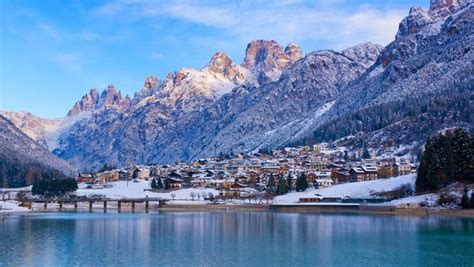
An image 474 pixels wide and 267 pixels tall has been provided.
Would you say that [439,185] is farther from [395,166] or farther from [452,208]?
[395,166]

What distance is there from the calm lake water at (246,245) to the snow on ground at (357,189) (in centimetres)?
4660

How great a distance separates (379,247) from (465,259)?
9080 mm

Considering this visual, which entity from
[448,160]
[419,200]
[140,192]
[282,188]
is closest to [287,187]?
[282,188]

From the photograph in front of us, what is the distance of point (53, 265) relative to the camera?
4506 cm

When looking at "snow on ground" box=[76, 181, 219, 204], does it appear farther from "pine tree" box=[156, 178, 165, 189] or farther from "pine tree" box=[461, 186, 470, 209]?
"pine tree" box=[461, 186, 470, 209]

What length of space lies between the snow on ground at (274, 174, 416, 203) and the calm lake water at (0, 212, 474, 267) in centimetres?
4660

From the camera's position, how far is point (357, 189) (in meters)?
142

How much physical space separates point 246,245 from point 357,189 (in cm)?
8739

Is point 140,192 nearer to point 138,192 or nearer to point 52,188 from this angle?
point 138,192

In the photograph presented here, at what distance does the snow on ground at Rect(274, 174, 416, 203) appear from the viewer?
128750 millimetres

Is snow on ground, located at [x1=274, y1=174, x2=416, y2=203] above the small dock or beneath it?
above

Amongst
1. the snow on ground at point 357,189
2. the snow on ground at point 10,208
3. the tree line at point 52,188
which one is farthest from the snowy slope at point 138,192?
the snow on ground at point 10,208

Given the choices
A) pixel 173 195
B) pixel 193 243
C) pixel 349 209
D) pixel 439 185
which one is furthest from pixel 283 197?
pixel 193 243

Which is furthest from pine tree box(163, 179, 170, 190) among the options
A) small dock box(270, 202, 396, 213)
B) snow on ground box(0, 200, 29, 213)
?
small dock box(270, 202, 396, 213)
